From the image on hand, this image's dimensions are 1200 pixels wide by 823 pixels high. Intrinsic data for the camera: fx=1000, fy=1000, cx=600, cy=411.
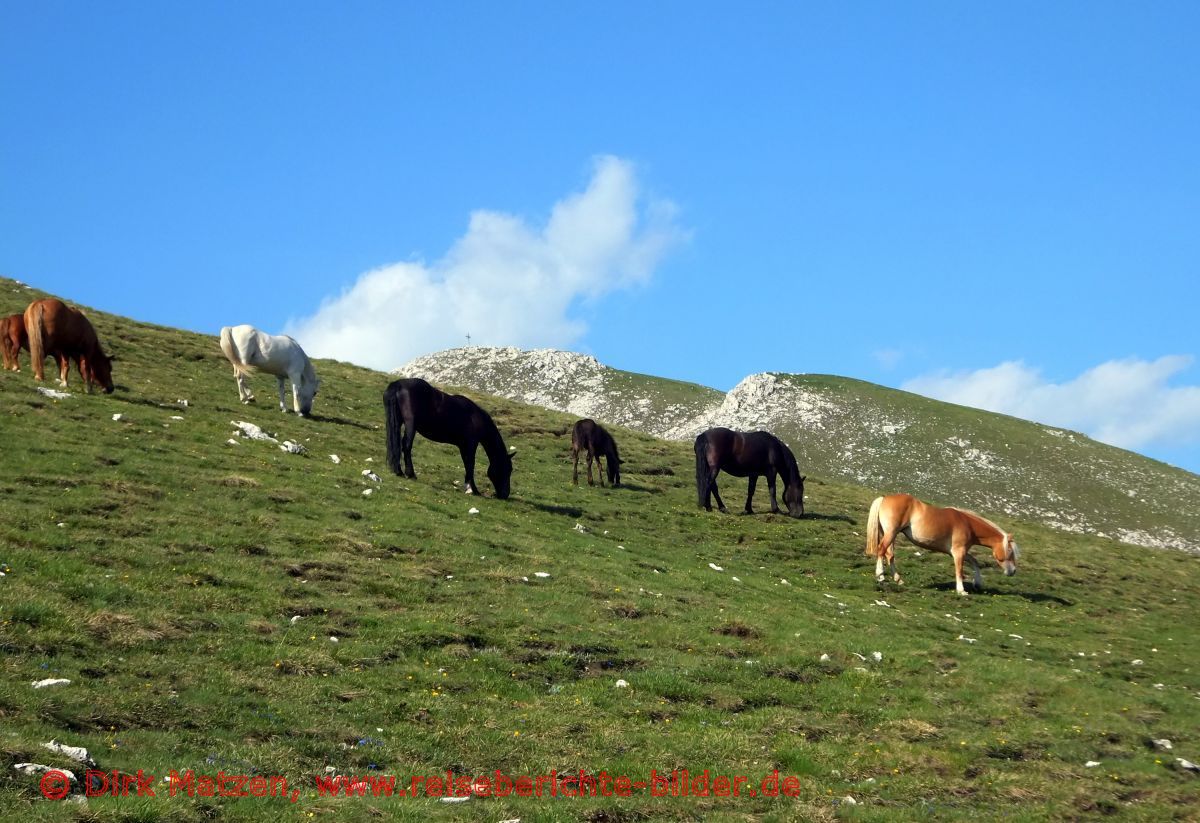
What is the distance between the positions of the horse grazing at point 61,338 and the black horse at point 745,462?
59.4 feet

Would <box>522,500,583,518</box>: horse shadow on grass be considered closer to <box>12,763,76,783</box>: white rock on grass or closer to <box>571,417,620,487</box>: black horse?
<box>571,417,620,487</box>: black horse

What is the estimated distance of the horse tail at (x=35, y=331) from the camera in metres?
24.5

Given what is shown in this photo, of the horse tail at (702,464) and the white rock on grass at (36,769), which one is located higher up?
the horse tail at (702,464)

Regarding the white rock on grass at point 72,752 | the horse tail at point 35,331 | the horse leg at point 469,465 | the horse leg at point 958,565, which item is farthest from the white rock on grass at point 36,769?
the horse leg at point 958,565

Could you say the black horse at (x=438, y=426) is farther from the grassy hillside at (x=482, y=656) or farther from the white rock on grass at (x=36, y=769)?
the white rock on grass at (x=36, y=769)

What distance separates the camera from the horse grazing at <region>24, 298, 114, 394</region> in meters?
24.6

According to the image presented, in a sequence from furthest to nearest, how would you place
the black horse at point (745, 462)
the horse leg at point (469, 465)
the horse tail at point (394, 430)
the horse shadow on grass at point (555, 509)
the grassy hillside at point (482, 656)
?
the black horse at point (745, 462) < the horse shadow on grass at point (555, 509) < the horse leg at point (469, 465) < the horse tail at point (394, 430) < the grassy hillside at point (482, 656)

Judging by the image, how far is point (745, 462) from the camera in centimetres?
3362

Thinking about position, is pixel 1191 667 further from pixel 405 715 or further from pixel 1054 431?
pixel 1054 431

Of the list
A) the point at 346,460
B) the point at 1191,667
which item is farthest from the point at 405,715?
the point at 1191,667

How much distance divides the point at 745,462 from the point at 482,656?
2127 cm

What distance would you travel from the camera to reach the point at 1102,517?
289 feet

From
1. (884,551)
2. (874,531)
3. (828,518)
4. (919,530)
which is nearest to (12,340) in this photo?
(874,531)

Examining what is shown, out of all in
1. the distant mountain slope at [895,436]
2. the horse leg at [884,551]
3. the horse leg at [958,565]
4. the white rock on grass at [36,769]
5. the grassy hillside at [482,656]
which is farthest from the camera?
the distant mountain slope at [895,436]
